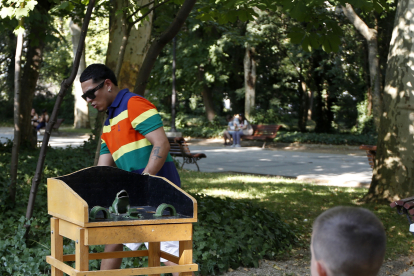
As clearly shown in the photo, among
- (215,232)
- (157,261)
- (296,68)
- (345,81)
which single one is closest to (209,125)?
(296,68)

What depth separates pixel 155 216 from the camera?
286cm

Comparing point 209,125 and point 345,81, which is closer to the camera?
point 345,81

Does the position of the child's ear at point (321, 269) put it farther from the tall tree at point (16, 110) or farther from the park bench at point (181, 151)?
the park bench at point (181, 151)

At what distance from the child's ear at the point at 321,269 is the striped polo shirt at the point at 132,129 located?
1953 mm

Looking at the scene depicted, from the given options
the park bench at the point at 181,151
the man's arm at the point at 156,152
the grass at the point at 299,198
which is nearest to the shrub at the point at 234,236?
the grass at the point at 299,198

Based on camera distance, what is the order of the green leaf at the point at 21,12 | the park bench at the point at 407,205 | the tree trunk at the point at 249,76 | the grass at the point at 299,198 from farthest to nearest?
the tree trunk at the point at 249,76, the grass at the point at 299,198, the green leaf at the point at 21,12, the park bench at the point at 407,205

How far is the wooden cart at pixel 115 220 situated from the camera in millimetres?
2623

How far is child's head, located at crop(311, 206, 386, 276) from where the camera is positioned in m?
1.64

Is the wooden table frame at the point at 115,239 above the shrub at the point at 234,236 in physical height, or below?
above

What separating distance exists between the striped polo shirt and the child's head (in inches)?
77.2

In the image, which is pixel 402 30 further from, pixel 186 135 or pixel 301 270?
pixel 186 135

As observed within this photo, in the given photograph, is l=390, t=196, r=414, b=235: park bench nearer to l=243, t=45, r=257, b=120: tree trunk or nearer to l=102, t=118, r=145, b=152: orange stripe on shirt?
l=102, t=118, r=145, b=152: orange stripe on shirt

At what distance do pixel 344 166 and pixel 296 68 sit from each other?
637 inches

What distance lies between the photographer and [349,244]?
64.4 inches
